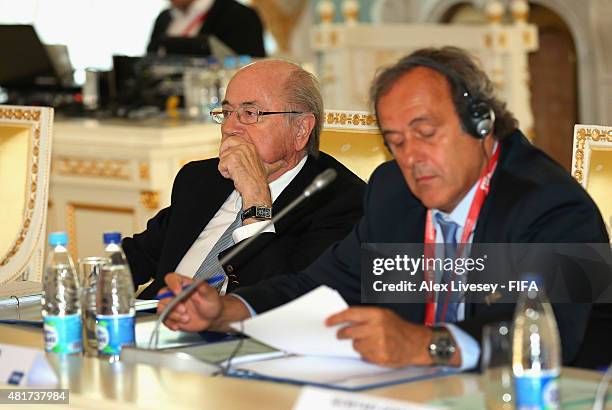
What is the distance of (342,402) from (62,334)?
2.16ft

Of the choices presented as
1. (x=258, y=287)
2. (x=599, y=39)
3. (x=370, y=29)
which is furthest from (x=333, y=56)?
(x=258, y=287)

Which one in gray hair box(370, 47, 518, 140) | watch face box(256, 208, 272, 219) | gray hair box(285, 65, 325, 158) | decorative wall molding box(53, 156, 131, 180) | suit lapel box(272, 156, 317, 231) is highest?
decorative wall molding box(53, 156, 131, 180)

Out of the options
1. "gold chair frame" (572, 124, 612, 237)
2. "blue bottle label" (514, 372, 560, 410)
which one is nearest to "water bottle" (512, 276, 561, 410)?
"blue bottle label" (514, 372, 560, 410)

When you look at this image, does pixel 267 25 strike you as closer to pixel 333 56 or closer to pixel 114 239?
pixel 333 56

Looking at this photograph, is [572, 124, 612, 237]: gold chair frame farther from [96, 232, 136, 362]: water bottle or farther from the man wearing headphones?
[96, 232, 136, 362]: water bottle

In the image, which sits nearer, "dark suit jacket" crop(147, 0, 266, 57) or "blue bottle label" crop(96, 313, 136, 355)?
"blue bottle label" crop(96, 313, 136, 355)

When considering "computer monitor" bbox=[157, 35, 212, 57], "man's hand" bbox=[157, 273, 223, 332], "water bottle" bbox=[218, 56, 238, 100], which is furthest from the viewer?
"computer monitor" bbox=[157, 35, 212, 57]

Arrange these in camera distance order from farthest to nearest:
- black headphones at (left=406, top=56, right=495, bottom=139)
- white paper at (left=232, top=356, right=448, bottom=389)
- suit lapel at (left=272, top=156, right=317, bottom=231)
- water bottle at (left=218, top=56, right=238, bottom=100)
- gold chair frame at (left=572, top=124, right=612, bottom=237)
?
1. water bottle at (left=218, top=56, right=238, bottom=100)
2. suit lapel at (left=272, top=156, right=317, bottom=231)
3. gold chair frame at (left=572, top=124, right=612, bottom=237)
4. black headphones at (left=406, top=56, right=495, bottom=139)
5. white paper at (left=232, top=356, right=448, bottom=389)

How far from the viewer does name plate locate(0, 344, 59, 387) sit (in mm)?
2070

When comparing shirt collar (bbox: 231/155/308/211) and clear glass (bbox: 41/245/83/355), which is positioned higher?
shirt collar (bbox: 231/155/308/211)

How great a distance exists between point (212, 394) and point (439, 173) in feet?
1.89

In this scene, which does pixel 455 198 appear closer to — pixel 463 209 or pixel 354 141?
pixel 463 209

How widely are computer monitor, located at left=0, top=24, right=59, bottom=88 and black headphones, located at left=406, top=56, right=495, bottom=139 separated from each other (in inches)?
152

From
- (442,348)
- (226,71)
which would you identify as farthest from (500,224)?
(226,71)
